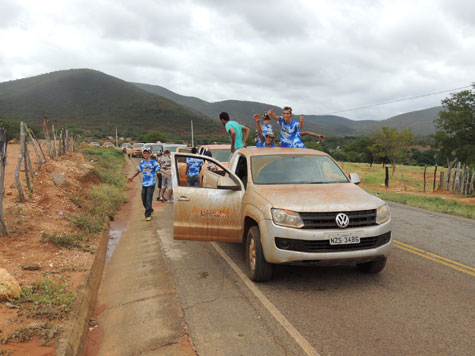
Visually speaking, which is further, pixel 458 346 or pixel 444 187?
pixel 444 187

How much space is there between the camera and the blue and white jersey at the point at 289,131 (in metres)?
7.62

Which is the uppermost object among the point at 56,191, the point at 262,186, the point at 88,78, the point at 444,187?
the point at 88,78

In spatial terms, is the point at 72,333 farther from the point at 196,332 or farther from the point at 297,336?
the point at 297,336

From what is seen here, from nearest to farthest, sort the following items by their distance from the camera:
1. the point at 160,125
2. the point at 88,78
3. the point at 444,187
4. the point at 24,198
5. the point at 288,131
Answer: the point at 288,131 < the point at 24,198 < the point at 444,187 < the point at 160,125 < the point at 88,78

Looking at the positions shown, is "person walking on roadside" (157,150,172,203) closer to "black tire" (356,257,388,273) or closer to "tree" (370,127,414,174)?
"black tire" (356,257,388,273)

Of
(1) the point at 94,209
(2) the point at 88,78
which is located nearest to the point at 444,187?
(1) the point at 94,209

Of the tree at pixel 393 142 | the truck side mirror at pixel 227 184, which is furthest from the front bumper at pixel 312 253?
the tree at pixel 393 142

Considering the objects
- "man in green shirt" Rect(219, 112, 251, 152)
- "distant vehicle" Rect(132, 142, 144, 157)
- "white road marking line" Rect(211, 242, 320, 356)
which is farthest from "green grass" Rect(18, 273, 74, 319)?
"distant vehicle" Rect(132, 142, 144, 157)

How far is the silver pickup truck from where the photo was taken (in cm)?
437

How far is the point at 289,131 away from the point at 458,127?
83.5 ft

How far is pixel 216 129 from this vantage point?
9875 centimetres

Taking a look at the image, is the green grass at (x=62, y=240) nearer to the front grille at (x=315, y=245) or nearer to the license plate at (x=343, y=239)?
the front grille at (x=315, y=245)

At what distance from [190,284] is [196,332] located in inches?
54.1

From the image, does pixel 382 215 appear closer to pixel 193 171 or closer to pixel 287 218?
pixel 287 218
